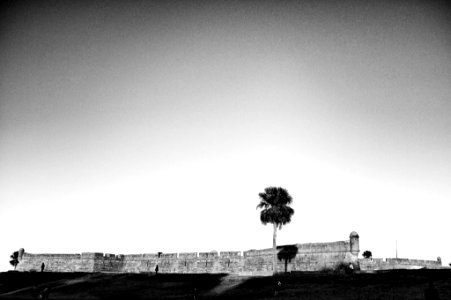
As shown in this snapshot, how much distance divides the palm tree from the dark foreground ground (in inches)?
295

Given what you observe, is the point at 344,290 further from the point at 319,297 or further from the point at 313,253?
the point at 313,253

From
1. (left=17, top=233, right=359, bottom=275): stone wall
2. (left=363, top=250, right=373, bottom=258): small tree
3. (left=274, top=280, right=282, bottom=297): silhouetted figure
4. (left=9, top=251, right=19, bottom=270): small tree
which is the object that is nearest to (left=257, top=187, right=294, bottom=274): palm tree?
(left=17, top=233, right=359, bottom=275): stone wall

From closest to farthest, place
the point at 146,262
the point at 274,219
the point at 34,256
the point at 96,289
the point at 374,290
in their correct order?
the point at 374,290
the point at 96,289
the point at 274,219
the point at 146,262
the point at 34,256

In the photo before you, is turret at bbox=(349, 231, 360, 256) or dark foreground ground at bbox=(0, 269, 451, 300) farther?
turret at bbox=(349, 231, 360, 256)

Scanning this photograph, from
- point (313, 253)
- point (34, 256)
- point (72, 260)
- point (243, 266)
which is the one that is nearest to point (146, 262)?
point (72, 260)

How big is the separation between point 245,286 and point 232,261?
1669 cm

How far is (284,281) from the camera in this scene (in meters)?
29.9

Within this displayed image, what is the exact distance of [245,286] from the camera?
1158 inches

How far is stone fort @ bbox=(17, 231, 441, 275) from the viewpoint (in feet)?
122

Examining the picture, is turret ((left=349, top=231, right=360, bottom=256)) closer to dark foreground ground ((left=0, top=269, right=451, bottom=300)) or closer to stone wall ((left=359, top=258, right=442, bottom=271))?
stone wall ((left=359, top=258, right=442, bottom=271))

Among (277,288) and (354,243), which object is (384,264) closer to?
(354,243)

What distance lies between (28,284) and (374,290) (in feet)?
107

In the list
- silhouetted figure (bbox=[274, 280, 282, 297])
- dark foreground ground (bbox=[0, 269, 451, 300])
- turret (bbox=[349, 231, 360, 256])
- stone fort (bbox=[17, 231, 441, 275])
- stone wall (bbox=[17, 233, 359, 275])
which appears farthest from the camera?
stone wall (bbox=[17, 233, 359, 275])

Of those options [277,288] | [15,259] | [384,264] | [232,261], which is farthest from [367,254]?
[15,259]
